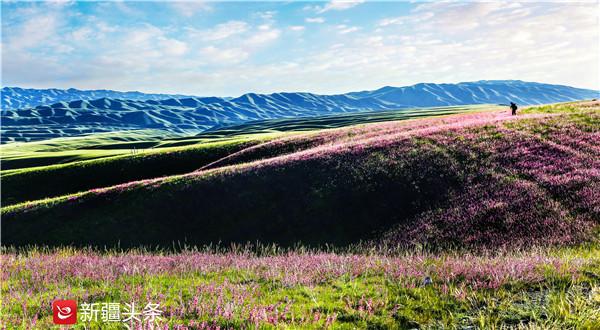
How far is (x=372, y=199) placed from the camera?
21859 mm

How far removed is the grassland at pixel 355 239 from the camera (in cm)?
745

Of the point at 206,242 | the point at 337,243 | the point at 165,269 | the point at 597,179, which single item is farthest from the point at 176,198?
the point at 597,179

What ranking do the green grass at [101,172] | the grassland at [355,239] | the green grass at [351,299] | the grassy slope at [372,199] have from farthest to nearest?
the green grass at [101,172]
the grassy slope at [372,199]
the grassland at [355,239]
the green grass at [351,299]

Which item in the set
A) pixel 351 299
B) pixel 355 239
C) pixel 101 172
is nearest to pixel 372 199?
pixel 355 239

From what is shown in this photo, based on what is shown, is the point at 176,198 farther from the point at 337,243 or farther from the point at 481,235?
the point at 481,235

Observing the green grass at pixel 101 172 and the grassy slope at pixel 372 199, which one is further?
the green grass at pixel 101 172

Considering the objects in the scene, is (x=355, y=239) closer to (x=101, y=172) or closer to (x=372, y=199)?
(x=372, y=199)

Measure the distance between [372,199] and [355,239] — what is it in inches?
149

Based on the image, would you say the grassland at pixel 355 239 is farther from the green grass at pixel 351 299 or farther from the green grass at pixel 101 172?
the green grass at pixel 101 172

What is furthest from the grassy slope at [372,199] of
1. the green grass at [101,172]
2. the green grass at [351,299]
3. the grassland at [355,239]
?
the green grass at [101,172]

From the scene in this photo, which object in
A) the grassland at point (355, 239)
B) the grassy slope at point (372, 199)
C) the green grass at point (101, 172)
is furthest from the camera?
the green grass at point (101, 172)

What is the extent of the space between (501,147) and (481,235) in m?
11.9

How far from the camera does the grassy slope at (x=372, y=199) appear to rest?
1684 centimetres

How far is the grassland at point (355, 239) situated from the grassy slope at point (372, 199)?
0.36 ft
